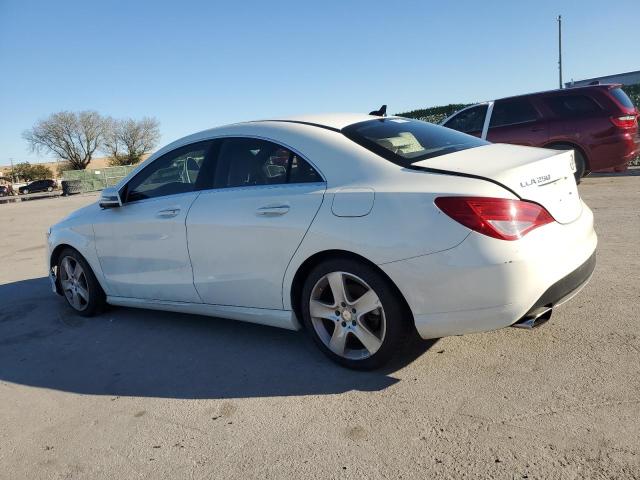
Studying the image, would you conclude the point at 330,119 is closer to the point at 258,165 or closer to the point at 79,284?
the point at 258,165

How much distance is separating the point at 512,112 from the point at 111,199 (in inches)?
321

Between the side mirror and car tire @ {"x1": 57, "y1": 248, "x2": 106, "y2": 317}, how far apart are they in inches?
26.4

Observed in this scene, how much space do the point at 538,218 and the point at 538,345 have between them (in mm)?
977

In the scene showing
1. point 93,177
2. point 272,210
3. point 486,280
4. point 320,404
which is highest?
point 272,210

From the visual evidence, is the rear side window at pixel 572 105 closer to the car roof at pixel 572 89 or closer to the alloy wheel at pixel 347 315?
the car roof at pixel 572 89

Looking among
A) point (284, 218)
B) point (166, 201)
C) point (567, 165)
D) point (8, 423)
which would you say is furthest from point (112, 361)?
point (567, 165)

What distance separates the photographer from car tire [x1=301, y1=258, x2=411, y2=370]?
3039mm

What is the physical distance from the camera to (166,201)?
4223 millimetres

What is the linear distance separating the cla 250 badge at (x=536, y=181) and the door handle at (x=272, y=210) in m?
1.40

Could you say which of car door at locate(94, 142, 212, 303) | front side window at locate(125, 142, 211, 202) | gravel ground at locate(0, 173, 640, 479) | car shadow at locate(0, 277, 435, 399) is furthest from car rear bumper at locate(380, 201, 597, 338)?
front side window at locate(125, 142, 211, 202)

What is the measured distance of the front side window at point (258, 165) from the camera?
3.50m

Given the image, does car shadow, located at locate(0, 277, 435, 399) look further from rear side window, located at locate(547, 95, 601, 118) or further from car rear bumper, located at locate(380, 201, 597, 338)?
→ rear side window, located at locate(547, 95, 601, 118)

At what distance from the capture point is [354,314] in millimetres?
3201

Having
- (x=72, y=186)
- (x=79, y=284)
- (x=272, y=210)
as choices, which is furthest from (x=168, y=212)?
(x=72, y=186)
